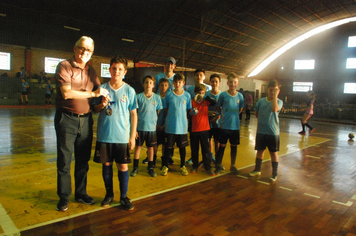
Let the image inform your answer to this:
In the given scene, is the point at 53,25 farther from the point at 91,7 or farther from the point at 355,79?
the point at 355,79

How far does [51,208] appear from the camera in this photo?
273 cm

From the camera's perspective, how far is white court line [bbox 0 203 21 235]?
7.26ft

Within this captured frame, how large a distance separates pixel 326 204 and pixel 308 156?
290 cm

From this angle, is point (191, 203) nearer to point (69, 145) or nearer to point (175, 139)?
point (175, 139)

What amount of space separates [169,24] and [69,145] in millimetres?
19920

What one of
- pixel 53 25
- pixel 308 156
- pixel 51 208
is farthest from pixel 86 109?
pixel 53 25

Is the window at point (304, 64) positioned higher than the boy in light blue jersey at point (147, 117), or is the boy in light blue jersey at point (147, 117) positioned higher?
the window at point (304, 64)

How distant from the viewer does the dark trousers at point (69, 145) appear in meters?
2.64

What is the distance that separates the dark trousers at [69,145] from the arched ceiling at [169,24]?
16467mm

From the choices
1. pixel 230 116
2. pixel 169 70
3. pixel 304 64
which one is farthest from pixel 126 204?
pixel 304 64

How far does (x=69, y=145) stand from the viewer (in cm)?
269

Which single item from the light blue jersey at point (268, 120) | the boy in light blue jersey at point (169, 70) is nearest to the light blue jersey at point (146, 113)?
the boy in light blue jersey at point (169, 70)

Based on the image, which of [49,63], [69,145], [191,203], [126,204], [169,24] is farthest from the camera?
[169,24]

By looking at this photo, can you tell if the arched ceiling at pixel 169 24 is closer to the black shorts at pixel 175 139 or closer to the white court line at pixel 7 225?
the black shorts at pixel 175 139
